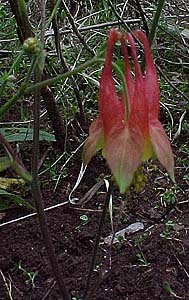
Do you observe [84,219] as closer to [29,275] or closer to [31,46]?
[29,275]

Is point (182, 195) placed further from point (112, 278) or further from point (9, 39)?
point (9, 39)

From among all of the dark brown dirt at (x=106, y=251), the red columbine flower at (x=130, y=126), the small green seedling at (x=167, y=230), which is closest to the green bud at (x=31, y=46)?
the red columbine flower at (x=130, y=126)

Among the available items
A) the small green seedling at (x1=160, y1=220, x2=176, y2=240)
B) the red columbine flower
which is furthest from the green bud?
the small green seedling at (x1=160, y1=220, x2=176, y2=240)

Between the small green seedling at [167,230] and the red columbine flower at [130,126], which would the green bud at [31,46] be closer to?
the red columbine flower at [130,126]

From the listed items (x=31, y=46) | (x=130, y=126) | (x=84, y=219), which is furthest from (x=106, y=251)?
(x=31, y=46)

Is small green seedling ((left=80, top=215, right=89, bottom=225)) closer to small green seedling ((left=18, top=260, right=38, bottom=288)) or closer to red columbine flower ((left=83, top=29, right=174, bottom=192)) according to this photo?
small green seedling ((left=18, top=260, right=38, bottom=288))

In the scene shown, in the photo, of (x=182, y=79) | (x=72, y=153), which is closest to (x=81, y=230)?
(x=72, y=153)
